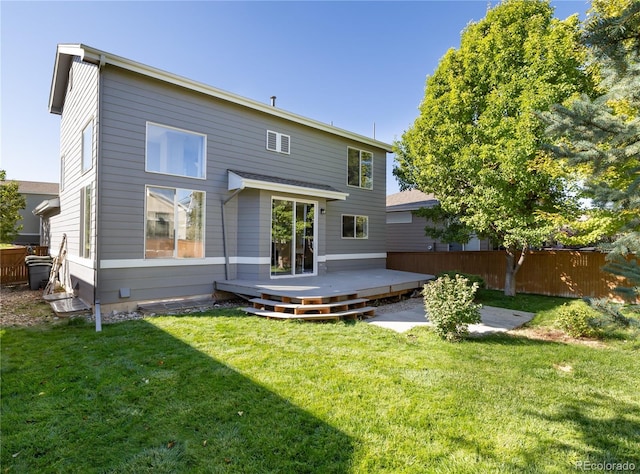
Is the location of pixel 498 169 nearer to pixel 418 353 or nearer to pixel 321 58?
pixel 418 353

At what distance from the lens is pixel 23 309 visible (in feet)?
25.6

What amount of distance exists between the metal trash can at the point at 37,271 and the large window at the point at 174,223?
20.2ft

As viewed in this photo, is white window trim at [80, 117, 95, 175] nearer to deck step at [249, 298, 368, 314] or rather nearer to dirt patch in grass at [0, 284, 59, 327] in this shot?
dirt patch in grass at [0, 284, 59, 327]

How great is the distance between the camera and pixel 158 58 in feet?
31.6

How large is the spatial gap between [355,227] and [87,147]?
8.95 metres

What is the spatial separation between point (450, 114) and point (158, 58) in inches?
355

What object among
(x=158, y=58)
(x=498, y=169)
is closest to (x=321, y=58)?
(x=158, y=58)

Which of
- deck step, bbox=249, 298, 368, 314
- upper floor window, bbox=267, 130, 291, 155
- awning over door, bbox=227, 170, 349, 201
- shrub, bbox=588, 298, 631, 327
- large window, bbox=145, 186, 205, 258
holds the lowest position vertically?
deck step, bbox=249, 298, 368, 314

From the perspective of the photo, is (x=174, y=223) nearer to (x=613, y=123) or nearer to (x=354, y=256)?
(x=354, y=256)

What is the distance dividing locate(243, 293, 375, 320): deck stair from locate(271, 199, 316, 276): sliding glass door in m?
2.00

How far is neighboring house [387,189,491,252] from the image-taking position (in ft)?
51.6

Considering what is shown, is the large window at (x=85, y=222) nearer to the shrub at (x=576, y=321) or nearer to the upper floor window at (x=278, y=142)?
the upper floor window at (x=278, y=142)

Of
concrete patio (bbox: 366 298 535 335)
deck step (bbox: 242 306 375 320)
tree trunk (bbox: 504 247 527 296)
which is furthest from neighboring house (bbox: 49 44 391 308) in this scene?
tree trunk (bbox: 504 247 527 296)

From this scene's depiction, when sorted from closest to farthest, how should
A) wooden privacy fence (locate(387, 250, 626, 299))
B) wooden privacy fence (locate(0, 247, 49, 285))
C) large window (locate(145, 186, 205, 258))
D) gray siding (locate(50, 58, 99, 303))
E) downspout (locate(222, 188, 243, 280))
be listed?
gray siding (locate(50, 58, 99, 303)) < large window (locate(145, 186, 205, 258)) < downspout (locate(222, 188, 243, 280)) < wooden privacy fence (locate(387, 250, 626, 299)) < wooden privacy fence (locate(0, 247, 49, 285))
